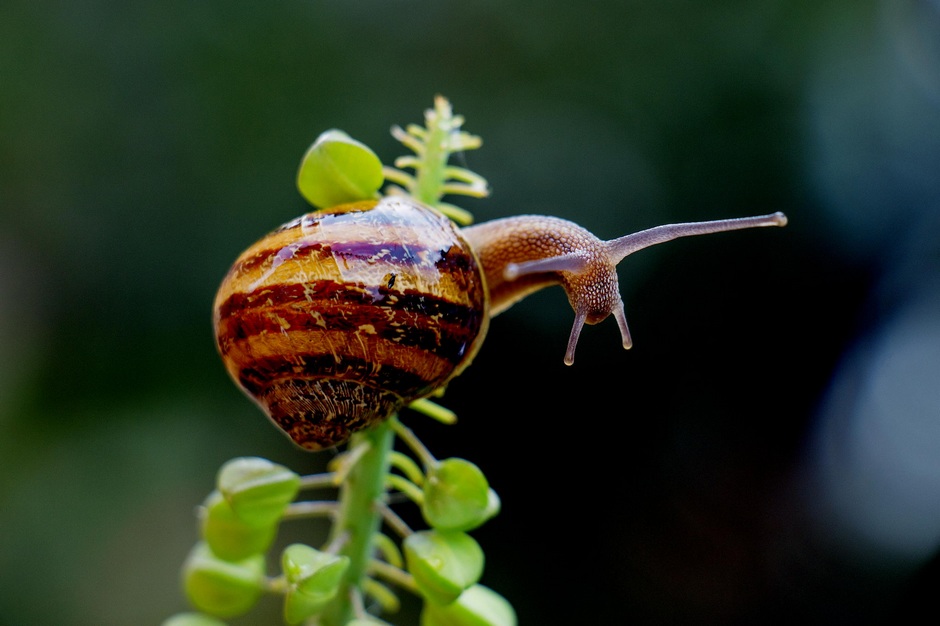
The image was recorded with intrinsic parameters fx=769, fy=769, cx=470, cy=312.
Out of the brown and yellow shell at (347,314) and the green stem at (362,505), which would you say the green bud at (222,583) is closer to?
the green stem at (362,505)

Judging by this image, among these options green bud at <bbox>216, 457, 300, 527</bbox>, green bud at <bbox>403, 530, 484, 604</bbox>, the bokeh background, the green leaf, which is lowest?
green bud at <bbox>403, 530, 484, 604</bbox>

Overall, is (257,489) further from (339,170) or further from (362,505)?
(339,170)

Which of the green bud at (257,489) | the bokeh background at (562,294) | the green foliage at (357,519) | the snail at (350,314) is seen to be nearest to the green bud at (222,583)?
the green foliage at (357,519)

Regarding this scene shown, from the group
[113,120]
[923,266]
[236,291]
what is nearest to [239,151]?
[113,120]

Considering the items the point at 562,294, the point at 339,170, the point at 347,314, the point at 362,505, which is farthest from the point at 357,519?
the point at 562,294

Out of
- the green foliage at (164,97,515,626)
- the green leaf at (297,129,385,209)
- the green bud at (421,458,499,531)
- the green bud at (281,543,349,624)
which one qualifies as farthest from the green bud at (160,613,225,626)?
the green leaf at (297,129,385,209)

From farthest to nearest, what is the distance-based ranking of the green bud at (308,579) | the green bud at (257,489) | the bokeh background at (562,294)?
the bokeh background at (562,294), the green bud at (257,489), the green bud at (308,579)

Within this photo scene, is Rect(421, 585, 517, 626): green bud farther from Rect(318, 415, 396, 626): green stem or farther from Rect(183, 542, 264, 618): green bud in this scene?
Rect(183, 542, 264, 618): green bud
